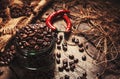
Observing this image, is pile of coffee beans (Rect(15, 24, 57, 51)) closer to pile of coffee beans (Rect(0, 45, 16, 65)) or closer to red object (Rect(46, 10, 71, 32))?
pile of coffee beans (Rect(0, 45, 16, 65))

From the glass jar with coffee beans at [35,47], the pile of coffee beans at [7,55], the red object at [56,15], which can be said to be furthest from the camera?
the red object at [56,15]

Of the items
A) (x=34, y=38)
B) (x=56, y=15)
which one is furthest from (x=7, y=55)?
(x=56, y=15)

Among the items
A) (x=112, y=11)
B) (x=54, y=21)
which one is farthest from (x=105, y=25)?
(x=54, y=21)

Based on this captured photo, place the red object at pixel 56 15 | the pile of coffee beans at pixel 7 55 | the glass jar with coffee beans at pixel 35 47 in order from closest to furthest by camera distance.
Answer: the glass jar with coffee beans at pixel 35 47
the pile of coffee beans at pixel 7 55
the red object at pixel 56 15

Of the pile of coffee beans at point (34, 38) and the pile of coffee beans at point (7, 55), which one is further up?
the pile of coffee beans at point (34, 38)

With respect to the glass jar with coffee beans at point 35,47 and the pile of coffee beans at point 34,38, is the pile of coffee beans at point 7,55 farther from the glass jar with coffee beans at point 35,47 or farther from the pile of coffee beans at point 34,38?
the pile of coffee beans at point 34,38

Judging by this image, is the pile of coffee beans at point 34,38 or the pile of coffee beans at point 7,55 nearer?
the pile of coffee beans at point 34,38

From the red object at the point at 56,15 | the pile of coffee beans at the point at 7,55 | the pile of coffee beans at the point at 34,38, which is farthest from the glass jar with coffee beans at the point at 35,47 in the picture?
the red object at the point at 56,15

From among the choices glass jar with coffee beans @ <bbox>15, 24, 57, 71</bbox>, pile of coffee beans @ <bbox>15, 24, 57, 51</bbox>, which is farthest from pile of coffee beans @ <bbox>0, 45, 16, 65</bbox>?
pile of coffee beans @ <bbox>15, 24, 57, 51</bbox>
